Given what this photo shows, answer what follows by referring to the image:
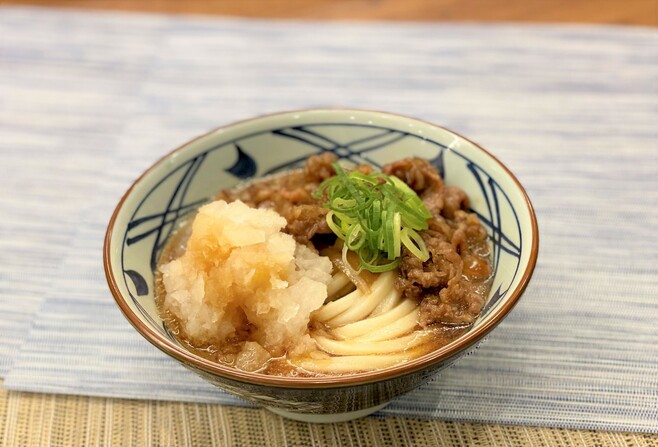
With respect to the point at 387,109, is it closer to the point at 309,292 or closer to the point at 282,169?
the point at 282,169

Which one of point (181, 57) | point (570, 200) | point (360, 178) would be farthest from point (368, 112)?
point (181, 57)

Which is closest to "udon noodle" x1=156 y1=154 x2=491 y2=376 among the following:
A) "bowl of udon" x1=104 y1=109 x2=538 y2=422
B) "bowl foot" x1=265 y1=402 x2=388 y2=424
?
"bowl of udon" x1=104 y1=109 x2=538 y2=422

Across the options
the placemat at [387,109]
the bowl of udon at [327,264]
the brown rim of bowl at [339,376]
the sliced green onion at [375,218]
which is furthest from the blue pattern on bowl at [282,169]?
the placemat at [387,109]

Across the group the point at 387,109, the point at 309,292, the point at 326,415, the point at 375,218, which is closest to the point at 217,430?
the point at 326,415

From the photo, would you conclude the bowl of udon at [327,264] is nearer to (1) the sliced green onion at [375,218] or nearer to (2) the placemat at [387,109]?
(1) the sliced green onion at [375,218]

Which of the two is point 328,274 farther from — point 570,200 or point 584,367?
point 570,200

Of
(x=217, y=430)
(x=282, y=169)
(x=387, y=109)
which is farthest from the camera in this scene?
(x=387, y=109)

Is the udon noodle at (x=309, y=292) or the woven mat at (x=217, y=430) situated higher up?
the udon noodle at (x=309, y=292)
